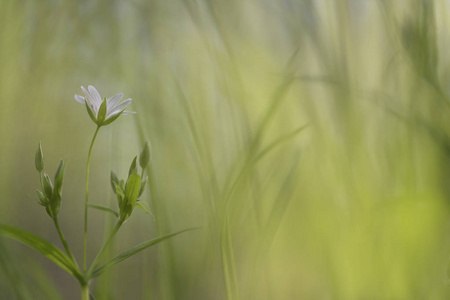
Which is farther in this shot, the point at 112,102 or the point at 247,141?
the point at 247,141

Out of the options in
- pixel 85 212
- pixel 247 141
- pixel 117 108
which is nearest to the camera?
pixel 85 212

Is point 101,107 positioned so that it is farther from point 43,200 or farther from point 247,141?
point 247,141

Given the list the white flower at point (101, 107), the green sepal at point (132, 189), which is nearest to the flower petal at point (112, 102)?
the white flower at point (101, 107)

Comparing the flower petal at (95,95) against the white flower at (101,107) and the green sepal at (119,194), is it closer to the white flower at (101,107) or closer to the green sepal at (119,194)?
the white flower at (101,107)

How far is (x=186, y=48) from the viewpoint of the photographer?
944 millimetres

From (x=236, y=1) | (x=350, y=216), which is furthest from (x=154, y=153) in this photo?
(x=236, y=1)

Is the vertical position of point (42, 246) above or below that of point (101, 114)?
below

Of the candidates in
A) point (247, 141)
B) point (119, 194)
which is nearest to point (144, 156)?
point (119, 194)

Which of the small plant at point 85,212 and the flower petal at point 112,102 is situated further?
the flower petal at point 112,102

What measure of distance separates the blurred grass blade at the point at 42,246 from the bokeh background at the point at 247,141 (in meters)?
0.03

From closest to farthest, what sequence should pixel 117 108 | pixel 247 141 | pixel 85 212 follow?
pixel 85 212, pixel 117 108, pixel 247 141

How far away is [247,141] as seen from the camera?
62 centimetres

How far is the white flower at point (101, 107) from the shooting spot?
44 cm

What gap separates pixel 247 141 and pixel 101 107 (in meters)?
0.24
